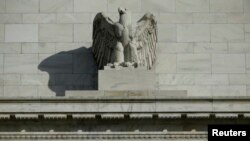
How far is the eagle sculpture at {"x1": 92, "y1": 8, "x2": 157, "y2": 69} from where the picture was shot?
88.8ft

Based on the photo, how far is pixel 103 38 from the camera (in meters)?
27.7

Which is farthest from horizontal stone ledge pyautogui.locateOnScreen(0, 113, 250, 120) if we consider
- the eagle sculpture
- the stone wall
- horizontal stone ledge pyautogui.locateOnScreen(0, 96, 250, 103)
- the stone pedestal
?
the stone wall

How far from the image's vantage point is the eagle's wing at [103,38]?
89.9 ft

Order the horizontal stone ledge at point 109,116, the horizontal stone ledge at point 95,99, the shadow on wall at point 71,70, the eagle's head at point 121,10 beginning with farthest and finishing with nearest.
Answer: the shadow on wall at point 71,70
the eagle's head at point 121,10
the horizontal stone ledge at point 95,99
the horizontal stone ledge at point 109,116

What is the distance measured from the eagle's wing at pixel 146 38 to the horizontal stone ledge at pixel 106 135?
3013 mm

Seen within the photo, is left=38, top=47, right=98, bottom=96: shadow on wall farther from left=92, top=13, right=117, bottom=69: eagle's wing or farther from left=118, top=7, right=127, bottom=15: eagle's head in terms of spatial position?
left=118, top=7, right=127, bottom=15: eagle's head

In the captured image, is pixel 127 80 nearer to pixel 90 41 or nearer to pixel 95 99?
pixel 95 99

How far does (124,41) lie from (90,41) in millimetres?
2041

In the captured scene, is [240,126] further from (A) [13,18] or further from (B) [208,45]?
(A) [13,18]

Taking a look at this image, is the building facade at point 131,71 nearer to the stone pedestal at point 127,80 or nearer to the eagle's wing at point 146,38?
the stone pedestal at point 127,80

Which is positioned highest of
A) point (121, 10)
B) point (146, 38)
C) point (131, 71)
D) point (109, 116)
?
point (121, 10)

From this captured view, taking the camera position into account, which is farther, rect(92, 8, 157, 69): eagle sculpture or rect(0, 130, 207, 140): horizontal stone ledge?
rect(92, 8, 157, 69): eagle sculpture

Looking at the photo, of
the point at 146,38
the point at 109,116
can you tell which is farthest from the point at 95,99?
the point at 146,38

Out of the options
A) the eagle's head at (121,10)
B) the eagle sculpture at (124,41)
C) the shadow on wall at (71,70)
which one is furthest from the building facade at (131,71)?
the eagle's head at (121,10)
